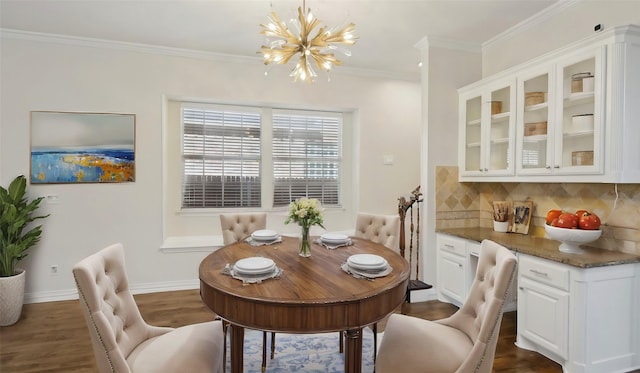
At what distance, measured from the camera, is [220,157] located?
171 inches

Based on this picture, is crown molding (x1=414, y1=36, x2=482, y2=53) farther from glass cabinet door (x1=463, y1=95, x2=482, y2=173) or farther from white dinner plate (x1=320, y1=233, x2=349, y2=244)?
white dinner plate (x1=320, y1=233, x2=349, y2=244)

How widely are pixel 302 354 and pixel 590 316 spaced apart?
1.96 metres

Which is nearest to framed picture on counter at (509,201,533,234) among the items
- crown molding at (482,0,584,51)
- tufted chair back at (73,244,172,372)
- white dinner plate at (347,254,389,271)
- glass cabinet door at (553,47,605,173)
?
glass cabinet door at (553,47,605,173)

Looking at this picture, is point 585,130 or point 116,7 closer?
point 585,130

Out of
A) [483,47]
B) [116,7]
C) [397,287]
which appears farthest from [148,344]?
[483,47]

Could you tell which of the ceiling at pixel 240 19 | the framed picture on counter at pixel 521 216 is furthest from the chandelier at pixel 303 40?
the framed picture on counter at pixel 521 216

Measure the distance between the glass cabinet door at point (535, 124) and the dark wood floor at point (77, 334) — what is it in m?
1.47

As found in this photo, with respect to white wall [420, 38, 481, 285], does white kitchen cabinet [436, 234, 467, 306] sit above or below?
below

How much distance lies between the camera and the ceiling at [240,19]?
2.85m

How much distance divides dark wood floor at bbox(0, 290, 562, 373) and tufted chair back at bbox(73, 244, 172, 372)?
1074 mm

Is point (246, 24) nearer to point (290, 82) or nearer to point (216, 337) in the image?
point (290, 82)

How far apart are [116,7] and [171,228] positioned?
2.48 m

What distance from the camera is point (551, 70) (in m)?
2.65

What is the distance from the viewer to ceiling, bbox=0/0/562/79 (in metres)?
2.85
